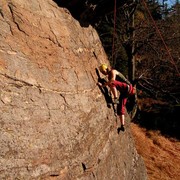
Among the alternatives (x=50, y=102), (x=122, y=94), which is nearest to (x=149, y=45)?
(x=122, y=94)

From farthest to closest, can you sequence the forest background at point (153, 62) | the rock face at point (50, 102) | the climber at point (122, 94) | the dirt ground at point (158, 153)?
1. the forest background at point (153, 62)
2. the dirt ground at point (158, 153)
3. the climber at point (122, 94)
4. the rock face at point (50, 102)

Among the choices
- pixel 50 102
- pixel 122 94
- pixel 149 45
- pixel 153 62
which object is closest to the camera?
pixel 50 102

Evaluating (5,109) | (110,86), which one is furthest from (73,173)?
(110,86)

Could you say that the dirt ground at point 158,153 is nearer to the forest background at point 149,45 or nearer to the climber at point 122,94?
the forest background at point 149,45

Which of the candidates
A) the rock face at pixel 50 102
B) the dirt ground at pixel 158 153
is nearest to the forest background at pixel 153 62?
the dirt ground at pixel 158 153

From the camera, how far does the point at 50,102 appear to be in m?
5.93

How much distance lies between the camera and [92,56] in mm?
7988

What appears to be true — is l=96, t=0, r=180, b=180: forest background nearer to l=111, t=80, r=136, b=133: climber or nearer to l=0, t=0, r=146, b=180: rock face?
l=111, t=80, r=136, b=133: climber

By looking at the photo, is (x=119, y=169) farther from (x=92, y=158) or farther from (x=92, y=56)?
(x=92, y=56)

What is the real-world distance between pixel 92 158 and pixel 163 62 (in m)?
9.17

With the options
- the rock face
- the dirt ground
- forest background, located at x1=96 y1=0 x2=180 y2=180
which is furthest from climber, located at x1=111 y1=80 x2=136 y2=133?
the dirt ground

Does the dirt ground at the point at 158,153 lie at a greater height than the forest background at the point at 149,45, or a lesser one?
lesser

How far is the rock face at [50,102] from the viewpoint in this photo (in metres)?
5.24

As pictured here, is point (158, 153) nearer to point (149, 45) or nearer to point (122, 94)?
point (149, 45)
